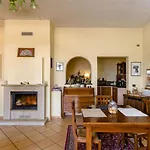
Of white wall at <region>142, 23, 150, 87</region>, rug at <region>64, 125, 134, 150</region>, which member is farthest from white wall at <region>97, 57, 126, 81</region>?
rug at <region>64, 125, 134, 150</region>

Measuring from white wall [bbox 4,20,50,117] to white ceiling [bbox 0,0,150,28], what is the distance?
0.28m

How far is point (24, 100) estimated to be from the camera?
19.7 feet

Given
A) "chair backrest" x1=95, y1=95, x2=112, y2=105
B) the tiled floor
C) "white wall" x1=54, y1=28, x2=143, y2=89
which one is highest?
"white wall" x1=54, y1=28, x2=143, y2=89

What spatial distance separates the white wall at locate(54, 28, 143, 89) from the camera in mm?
6969

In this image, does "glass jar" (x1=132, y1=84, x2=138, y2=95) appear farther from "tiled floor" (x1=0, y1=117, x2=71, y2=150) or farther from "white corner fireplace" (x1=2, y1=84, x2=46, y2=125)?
"white corner fireplace" (x1=2, y1=84, x2=46, y2=125)

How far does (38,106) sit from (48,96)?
50 centimetres

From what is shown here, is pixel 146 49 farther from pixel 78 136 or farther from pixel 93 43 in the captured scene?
pixel 78 136

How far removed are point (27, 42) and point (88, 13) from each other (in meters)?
2.05

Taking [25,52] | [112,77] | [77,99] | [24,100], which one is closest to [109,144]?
[77,99]

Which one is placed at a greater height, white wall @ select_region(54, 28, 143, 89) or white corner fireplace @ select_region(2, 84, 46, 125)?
white wall @ select_region(54, 28, 143, 89)

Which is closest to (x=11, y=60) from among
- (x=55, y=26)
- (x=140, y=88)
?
(x=55, y=26)

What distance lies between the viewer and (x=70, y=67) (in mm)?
8562

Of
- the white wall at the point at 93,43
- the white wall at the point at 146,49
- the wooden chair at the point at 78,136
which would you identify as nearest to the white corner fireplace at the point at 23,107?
the white wall at the point at 93,43

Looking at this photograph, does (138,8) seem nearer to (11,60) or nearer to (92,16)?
(92,16)
